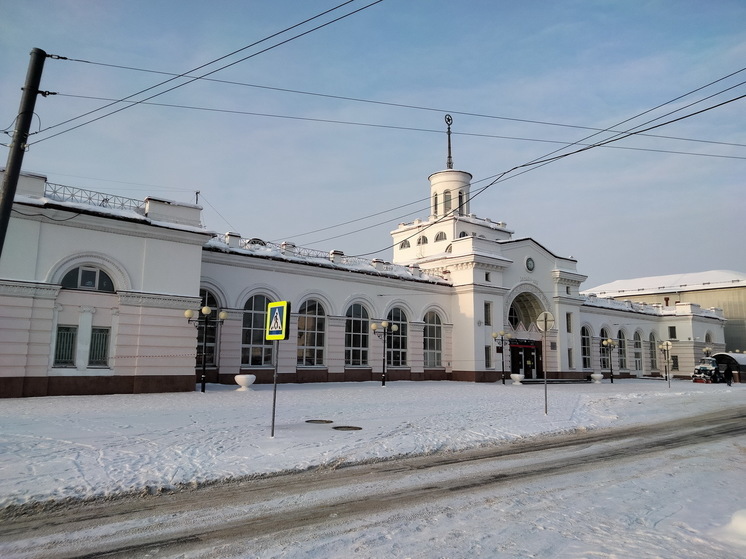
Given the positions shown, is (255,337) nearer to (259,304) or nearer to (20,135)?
(259,304)

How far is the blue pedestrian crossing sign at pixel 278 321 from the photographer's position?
1058 cm

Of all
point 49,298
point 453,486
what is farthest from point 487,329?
point 453,486

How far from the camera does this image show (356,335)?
29.3 m

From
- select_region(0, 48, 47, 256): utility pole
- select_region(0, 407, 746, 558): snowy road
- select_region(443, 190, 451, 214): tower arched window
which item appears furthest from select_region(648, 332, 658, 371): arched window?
select_region(0, 48, 47, 256): utility pole

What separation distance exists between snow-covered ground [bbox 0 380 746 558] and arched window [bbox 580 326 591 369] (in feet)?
91.9

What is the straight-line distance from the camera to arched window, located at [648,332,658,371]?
51.9 m

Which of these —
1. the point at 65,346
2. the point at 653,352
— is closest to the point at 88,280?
the point at 65,346

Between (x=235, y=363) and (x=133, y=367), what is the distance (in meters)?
5.80

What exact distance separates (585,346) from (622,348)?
700 cm

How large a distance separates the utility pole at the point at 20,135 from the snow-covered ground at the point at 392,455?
3.83 m

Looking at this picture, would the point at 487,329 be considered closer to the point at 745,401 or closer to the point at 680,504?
the point at 745,401

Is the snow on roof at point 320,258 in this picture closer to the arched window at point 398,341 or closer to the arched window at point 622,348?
the arched window at point 398,341

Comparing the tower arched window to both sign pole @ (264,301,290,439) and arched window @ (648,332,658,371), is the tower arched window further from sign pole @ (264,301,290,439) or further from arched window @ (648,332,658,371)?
sign pole @ (264,301,290,439)

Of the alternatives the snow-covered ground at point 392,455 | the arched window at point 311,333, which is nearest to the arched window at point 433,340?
the arched window at point 311,333
